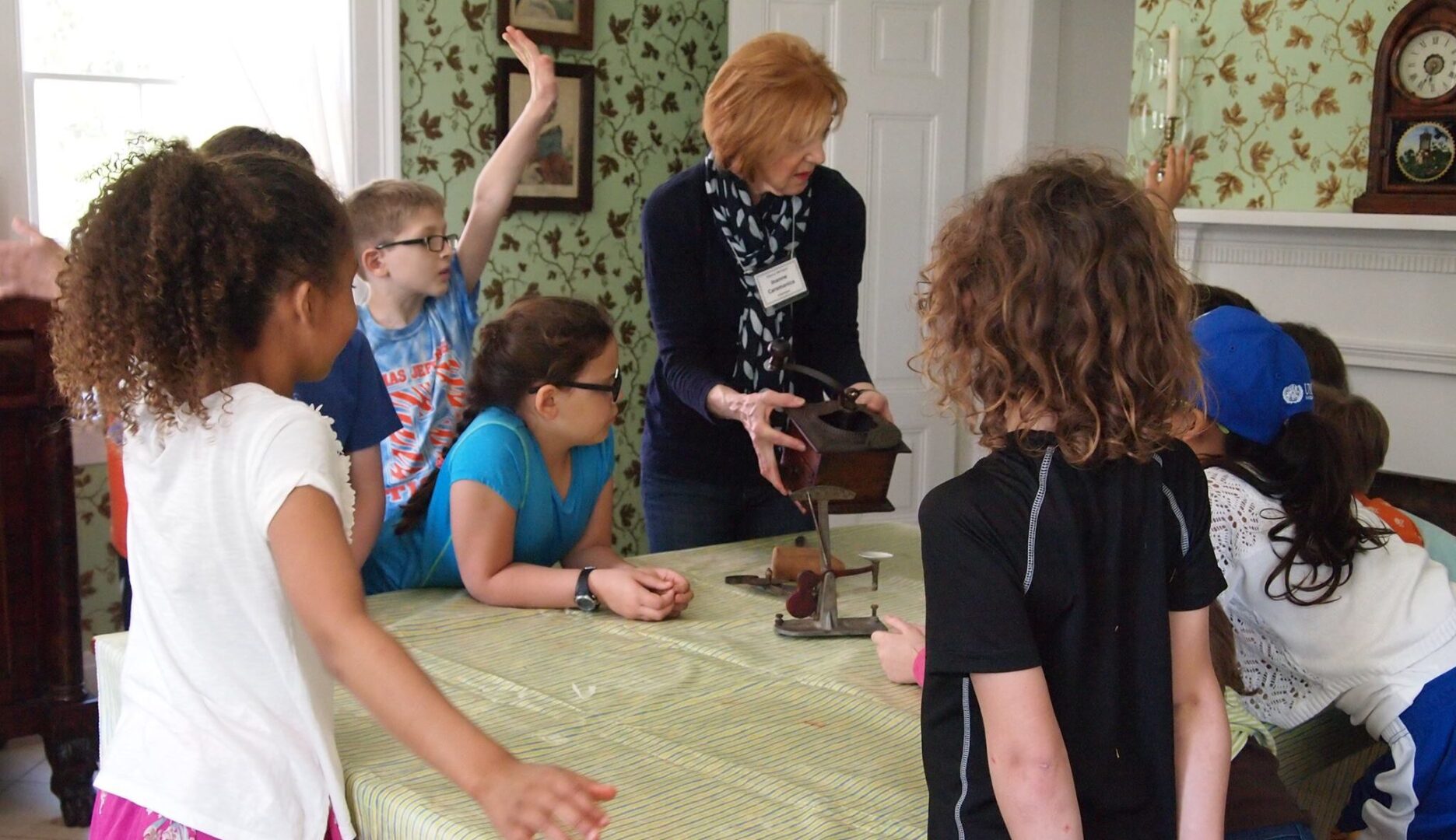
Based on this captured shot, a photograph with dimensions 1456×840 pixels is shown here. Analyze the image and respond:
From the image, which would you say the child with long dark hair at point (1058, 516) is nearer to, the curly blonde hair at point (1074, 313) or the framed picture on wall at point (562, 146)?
the curly blonde hair at point (1074, 313)

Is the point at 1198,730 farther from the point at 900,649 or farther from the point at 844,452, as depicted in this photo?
the point at 844,452

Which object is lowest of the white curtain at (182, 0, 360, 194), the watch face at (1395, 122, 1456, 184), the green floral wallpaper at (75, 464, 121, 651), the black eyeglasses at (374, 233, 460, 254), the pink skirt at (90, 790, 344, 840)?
the green floral wallpaper at (75, 464, 121, 651)

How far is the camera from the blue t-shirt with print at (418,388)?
2510mm

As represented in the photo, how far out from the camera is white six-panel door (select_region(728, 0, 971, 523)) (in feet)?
14.5

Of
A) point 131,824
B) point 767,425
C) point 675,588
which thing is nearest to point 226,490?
point 131,824

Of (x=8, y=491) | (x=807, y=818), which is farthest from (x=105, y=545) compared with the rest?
(x=807, y=818)

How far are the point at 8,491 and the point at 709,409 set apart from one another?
1.67 meters

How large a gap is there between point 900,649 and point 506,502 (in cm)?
66

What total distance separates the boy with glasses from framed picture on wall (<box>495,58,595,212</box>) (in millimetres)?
1686

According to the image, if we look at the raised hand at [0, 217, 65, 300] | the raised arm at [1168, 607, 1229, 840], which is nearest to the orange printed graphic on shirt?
the raised hand at [0, 217, 65, 300]

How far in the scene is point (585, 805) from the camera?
1.07 meters

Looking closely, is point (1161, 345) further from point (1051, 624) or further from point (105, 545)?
point (105, 545)

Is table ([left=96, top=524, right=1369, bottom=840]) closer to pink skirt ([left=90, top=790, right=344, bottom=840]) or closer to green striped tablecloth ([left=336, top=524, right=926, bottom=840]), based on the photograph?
green striped tablecloth ([left=336, top=524, right=926, bottom=840])

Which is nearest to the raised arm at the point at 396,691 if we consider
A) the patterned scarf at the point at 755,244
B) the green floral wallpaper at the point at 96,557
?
the patterned scarf at the point at 755,244
